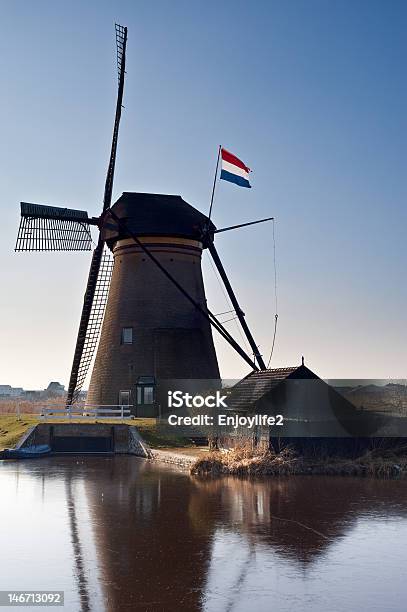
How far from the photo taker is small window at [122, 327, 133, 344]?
1588 inches

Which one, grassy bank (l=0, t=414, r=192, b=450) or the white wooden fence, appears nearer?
grassy bank (l=0, t=414, r=192, b=450)

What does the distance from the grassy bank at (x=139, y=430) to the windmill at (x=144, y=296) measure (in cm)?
255

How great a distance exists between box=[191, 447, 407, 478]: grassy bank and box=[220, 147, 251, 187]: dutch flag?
14806 mm

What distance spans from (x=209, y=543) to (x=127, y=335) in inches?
1011

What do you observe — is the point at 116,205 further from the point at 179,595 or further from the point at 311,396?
the point at 179,595

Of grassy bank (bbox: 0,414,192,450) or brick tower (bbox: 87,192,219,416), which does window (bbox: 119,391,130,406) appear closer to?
brick tower (bbox: 87,192,219,416)

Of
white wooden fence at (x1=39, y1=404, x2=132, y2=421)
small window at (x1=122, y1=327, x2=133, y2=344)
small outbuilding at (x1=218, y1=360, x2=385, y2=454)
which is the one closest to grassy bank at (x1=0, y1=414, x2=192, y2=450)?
white wooden fence at (x1=39, y1=404, x2=132, y2=421)

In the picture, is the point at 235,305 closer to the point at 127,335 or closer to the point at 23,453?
the point at 127,335

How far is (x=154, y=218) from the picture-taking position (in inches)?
1576

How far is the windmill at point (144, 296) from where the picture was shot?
39844mm

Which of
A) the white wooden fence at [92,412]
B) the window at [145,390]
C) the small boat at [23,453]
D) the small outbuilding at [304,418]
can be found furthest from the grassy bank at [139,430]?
the small outbuilding at [304,418]

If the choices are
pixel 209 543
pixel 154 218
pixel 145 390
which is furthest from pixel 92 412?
pixel 209 543

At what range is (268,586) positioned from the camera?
12.2 metres

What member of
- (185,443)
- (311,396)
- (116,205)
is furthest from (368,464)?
(116,205)
